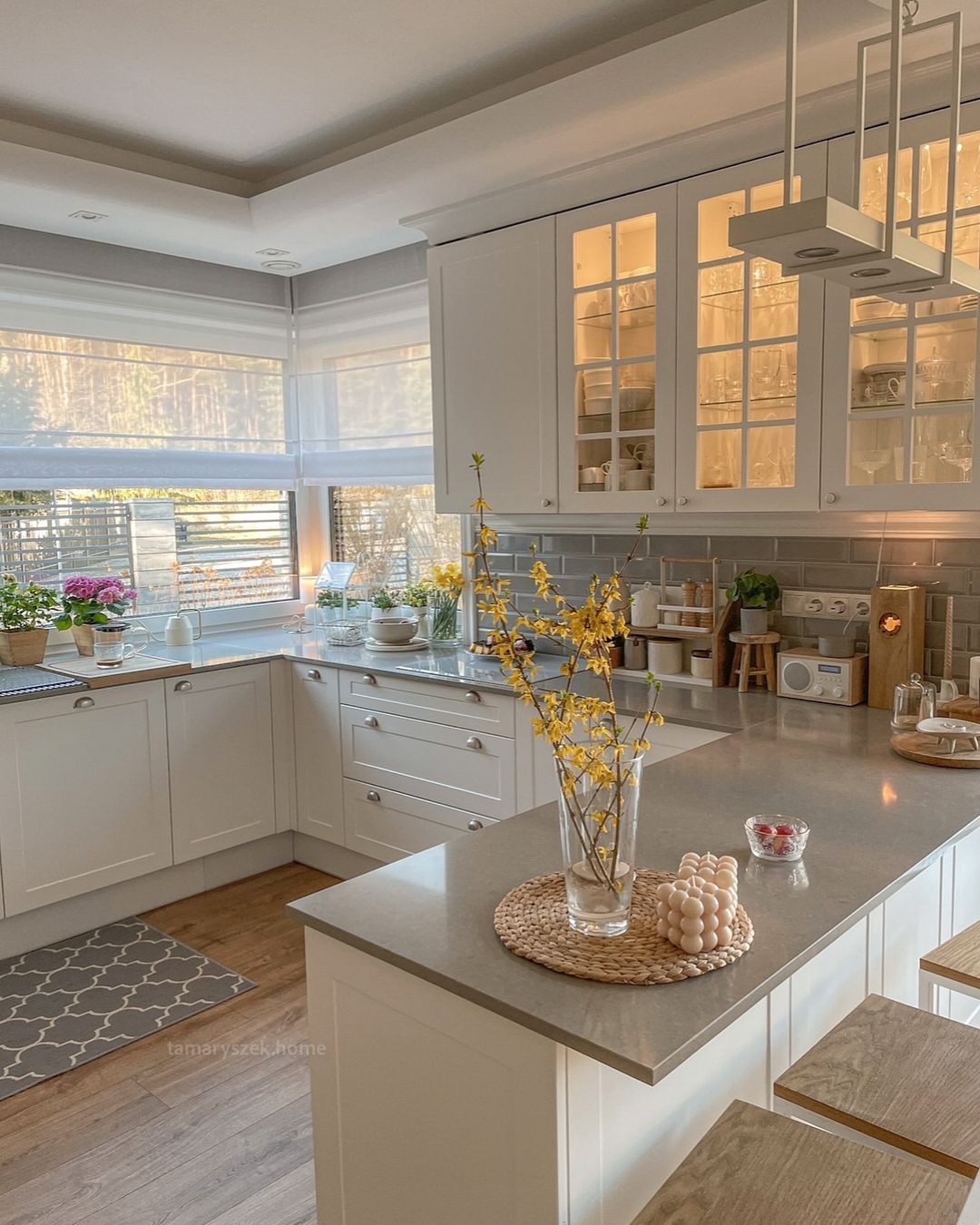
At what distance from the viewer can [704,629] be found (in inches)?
128

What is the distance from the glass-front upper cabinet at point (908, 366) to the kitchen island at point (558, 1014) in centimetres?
82

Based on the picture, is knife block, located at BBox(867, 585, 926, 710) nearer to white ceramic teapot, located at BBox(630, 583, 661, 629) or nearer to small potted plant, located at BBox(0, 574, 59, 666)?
white ceramic teapot, located at BBox(630, 583, 661, 629)

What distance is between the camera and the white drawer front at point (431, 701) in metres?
3.27

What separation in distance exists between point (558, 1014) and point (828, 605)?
2.07m

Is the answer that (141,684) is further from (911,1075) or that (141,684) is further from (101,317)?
(911,1075)

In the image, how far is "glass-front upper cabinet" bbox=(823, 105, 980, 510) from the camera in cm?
241

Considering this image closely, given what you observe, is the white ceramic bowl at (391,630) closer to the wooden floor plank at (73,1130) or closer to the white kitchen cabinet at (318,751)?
the white kitchen cabinet at (318,751)

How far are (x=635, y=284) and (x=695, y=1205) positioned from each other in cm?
248

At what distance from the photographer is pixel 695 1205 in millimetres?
1228

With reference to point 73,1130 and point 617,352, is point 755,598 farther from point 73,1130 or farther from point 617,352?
point 73,1130

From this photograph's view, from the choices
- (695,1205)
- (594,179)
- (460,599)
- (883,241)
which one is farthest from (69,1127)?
(594,179)

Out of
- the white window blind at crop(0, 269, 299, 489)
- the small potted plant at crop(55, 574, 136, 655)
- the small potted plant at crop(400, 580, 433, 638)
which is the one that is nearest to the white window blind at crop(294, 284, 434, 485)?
the white window blind at crop(0, 269, 299, 489)

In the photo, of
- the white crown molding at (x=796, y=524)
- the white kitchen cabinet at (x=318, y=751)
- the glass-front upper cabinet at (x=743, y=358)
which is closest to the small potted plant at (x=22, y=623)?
the white kitchen cabinet at (x=318, y=751)

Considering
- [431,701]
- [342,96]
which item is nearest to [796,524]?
[431,701]
